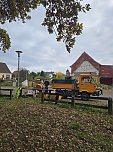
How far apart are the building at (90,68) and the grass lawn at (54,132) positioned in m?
66.0

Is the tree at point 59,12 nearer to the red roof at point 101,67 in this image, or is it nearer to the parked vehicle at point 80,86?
the parked vehicle at point 80,86

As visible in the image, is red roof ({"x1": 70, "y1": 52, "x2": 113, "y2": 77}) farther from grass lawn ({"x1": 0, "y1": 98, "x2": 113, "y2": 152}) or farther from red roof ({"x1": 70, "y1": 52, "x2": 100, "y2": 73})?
grass lawn ({"x1": 0, "y1": 98, "x2": 113, "y2": 152})

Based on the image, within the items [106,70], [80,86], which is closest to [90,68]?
[106,70]

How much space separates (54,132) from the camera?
28.5 ft

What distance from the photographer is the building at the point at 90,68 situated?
7944cm

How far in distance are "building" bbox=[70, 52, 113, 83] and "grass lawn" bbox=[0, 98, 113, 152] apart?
6597cm

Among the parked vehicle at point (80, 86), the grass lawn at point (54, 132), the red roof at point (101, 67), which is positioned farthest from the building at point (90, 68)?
the grass lawn at point (54, 132)

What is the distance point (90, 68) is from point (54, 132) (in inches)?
2905

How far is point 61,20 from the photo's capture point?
8.17 meters

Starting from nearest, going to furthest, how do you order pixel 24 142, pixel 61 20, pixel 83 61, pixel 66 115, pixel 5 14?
pixel 24 142
pixel 61 20
pixel 5 14
pixel 66 115
pixel 83 61

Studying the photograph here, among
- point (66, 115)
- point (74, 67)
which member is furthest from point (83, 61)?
point (66, 115)

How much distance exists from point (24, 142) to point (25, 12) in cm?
448

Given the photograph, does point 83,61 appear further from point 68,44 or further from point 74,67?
point 68,44

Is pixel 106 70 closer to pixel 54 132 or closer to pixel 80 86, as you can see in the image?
pixel 80 86
